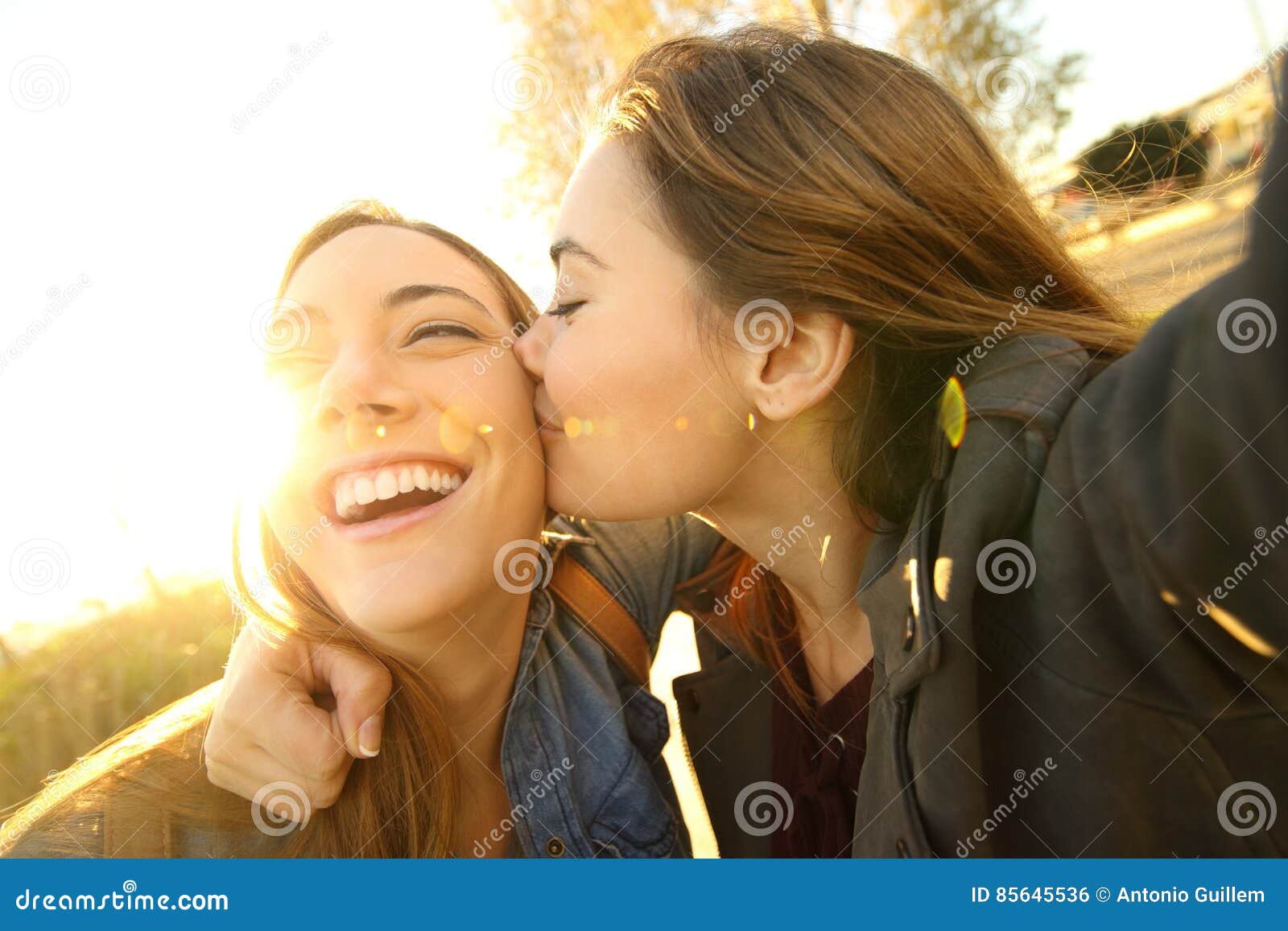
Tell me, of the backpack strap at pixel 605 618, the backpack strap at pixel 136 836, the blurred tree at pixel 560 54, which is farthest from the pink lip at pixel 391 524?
the blurred tree at pixel 560 54

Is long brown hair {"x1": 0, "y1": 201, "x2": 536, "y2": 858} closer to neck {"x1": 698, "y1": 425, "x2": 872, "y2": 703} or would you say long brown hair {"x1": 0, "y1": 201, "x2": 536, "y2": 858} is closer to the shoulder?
the shoulder

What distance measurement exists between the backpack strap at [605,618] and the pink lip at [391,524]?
2.11ft

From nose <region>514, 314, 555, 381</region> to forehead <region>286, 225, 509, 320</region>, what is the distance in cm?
14

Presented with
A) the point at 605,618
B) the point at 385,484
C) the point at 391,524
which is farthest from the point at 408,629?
the point at 605,618

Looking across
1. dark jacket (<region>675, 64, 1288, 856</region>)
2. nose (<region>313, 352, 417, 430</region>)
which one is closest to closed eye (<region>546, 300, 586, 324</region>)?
nose (<region>313, 352, 417, 430</region>)

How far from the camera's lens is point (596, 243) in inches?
96.7

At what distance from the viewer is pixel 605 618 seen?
281 centimetres

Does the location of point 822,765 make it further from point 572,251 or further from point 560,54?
point 560,54

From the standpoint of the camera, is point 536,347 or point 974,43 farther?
point 974,43

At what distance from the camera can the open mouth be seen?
7.64 ft

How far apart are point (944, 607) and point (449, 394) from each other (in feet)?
4.37

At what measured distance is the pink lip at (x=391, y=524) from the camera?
2.28 metres

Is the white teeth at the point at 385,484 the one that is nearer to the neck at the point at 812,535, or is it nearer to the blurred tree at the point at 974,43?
the neck at the point at 812,535

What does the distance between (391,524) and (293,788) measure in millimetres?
669
